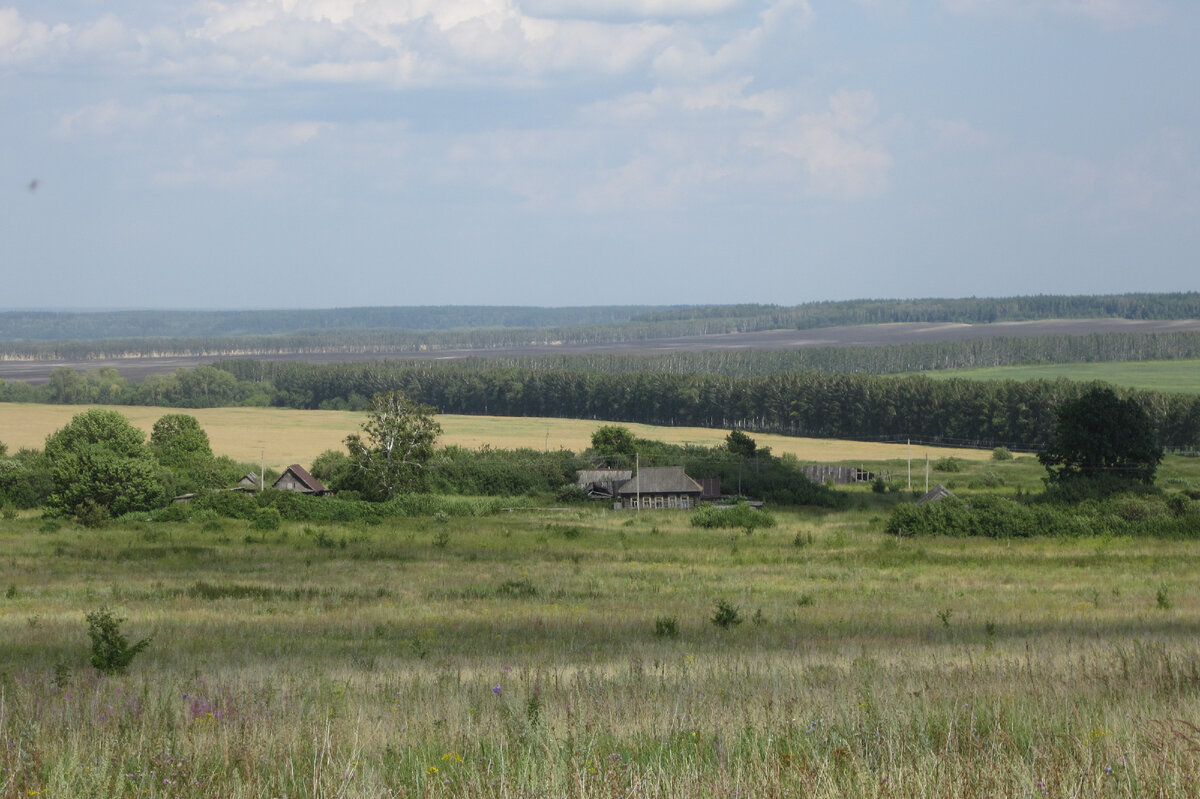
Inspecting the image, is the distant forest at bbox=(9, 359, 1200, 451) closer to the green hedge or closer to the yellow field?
the yellow field

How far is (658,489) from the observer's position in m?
73.8

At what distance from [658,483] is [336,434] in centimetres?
7426

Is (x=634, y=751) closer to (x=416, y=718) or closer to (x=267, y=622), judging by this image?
(x=416, y=718)

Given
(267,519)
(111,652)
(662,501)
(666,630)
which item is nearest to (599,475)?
(662,501)

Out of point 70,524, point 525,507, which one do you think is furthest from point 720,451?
point 70,524

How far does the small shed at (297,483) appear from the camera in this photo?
73.8m

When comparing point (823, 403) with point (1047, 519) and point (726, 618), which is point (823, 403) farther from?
point (726, 618)

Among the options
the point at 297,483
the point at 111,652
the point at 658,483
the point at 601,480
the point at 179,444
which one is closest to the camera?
the point at 111,652

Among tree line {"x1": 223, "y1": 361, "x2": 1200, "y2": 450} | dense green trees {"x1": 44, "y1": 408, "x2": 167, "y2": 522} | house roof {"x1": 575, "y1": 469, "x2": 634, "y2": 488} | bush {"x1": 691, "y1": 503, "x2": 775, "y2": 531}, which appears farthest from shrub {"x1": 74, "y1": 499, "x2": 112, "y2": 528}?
tree line {"x1": 223, "y1": 361, "x2": 1200, "y2": 450}

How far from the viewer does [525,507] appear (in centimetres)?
7106

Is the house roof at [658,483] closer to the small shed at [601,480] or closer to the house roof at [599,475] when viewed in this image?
the small shed at [601,480]

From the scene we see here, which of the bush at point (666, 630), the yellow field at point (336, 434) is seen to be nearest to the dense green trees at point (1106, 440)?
the yellow field at point (336, 434)

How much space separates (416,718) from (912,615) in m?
17.3

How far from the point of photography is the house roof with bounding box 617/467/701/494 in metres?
73.8
